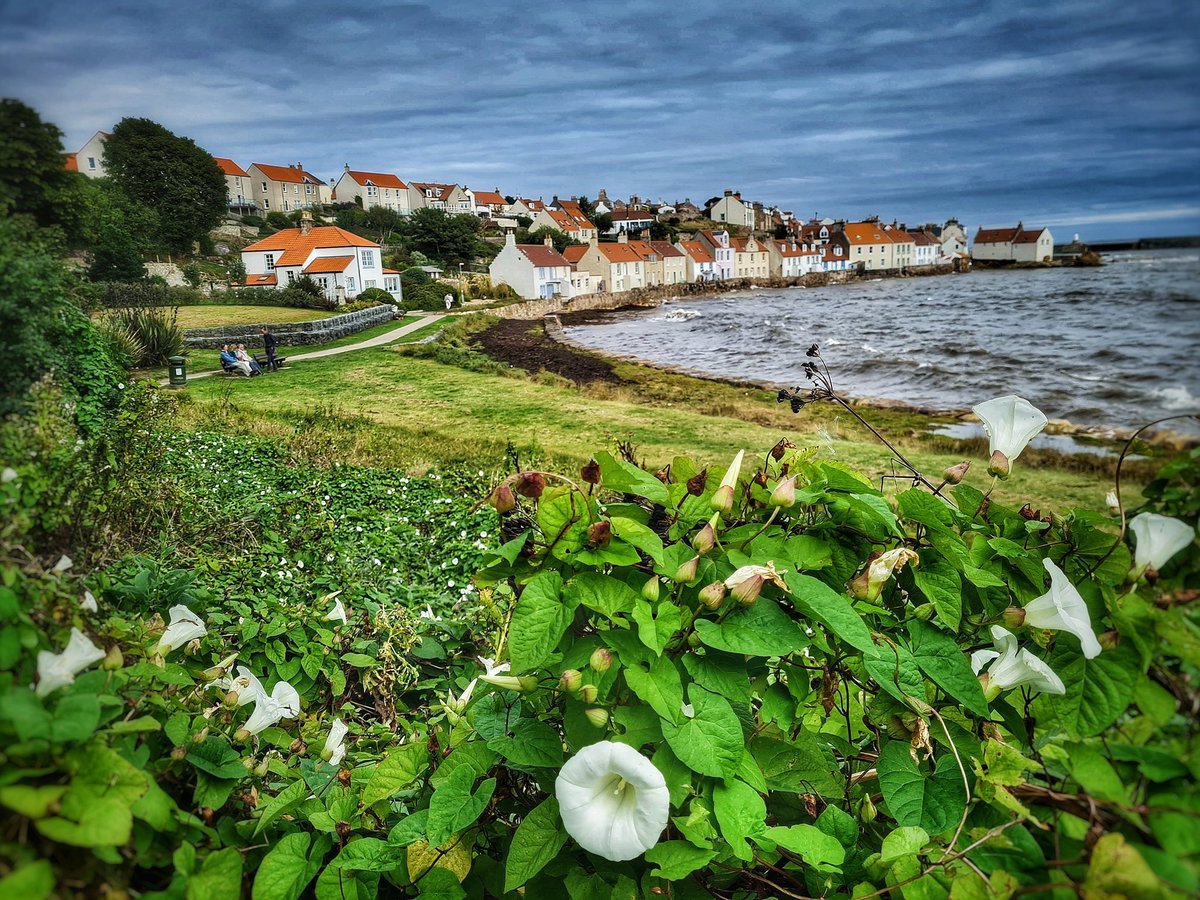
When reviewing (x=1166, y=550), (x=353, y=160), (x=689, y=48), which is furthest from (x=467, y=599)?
(x=689, y=48)

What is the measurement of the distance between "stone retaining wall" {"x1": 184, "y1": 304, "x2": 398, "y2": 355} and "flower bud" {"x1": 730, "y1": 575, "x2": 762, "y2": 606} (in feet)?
14.7

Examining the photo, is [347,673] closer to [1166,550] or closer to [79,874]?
[79,874]

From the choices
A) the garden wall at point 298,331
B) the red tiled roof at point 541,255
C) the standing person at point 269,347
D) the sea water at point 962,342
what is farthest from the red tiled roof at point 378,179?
the red tiled roof at point 541,255

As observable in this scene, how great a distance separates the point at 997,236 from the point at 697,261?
14255mm

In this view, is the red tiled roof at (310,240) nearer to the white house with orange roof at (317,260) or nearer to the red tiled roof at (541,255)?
the white house with orange roof at (317,260)

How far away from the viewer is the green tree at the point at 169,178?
2219 mm

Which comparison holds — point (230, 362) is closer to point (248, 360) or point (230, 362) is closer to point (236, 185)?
point (248, 360)

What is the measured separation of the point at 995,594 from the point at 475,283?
883cm

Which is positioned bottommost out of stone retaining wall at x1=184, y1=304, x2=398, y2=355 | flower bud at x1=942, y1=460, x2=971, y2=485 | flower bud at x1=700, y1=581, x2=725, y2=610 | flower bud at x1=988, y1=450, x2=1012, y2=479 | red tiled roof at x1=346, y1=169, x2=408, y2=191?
flower bud at x1=700, y1=581, x2=725, y2=610

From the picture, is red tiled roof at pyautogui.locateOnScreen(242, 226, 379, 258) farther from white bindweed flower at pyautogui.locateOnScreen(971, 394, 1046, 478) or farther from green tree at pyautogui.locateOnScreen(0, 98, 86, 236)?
white bindweed flower at pyautogui.locateOnScreen(971, 394, 1046, 478)

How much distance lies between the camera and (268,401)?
541 centimetres

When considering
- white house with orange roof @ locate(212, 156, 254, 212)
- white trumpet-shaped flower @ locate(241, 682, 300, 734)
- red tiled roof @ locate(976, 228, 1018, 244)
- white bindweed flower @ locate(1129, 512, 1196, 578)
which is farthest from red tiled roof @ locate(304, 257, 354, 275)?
red tiled roof @ locate(976, 228, 1018, 244)

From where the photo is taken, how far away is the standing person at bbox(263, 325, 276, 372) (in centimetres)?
554

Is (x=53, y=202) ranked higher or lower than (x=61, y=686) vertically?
higher
